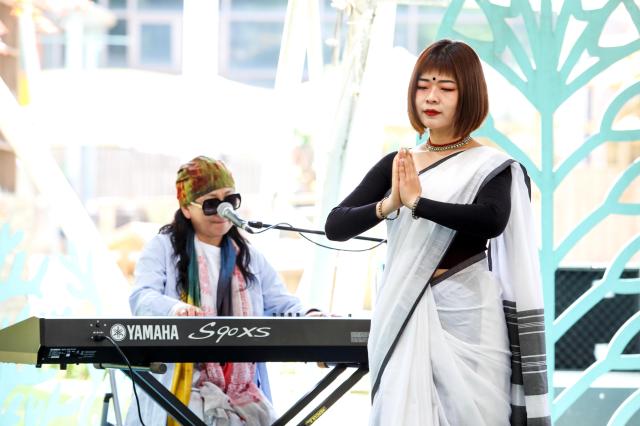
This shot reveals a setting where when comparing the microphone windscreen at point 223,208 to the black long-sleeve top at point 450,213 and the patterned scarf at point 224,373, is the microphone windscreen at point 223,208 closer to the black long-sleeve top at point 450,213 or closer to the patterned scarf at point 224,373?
the patterned scarf at point 224,373

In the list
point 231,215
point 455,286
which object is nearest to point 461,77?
point 455,286

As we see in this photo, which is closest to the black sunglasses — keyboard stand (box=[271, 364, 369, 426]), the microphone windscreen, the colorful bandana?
the colorful bandana

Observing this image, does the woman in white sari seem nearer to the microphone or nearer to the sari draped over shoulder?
the sari draped over shoulder

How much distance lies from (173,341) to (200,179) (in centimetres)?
64

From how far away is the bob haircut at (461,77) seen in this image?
2088 millimetres

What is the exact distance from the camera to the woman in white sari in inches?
79.9

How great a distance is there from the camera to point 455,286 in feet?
6.78

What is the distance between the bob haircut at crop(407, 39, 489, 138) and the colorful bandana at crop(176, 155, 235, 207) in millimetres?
929

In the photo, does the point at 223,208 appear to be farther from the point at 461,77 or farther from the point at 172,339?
the point at 461,77

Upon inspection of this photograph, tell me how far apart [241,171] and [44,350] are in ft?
20.2

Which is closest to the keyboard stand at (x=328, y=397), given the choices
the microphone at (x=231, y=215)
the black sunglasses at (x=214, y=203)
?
the microphone at (x=231, y=215)

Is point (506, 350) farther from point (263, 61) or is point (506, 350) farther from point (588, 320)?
point (263, 61)

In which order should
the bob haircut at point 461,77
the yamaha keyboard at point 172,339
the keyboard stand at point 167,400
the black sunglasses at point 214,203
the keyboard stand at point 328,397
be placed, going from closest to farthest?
the bob haircut at point 461,77 → the yamaha keyboard at point 172,339 → the keyboard stand at point 167,400 → the keyboard stand at point 328,397 → the black sunglasses at point 214,203

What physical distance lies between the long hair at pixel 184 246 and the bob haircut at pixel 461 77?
1.00 meters
